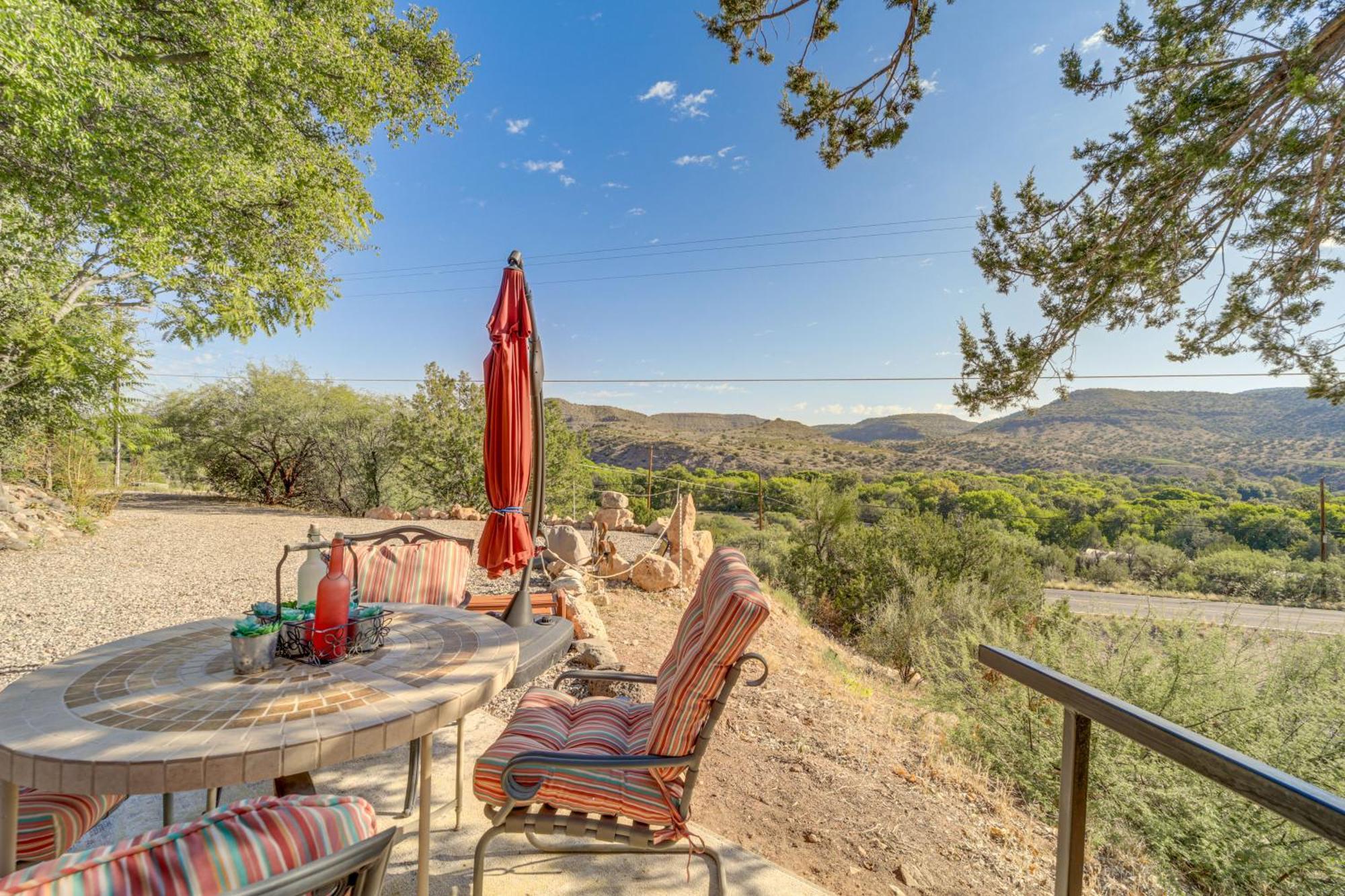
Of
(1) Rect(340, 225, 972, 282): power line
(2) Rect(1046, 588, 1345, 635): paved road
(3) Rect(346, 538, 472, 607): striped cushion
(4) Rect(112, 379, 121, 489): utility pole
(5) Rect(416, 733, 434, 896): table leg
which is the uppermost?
(1) Rect(340, 225, 972, 282): power line

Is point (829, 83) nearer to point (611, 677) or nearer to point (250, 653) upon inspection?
point (611, 677)

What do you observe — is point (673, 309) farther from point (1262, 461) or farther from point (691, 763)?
point (1262, 461)

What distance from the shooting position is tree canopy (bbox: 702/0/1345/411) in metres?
2.92

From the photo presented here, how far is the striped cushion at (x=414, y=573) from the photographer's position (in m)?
2.60

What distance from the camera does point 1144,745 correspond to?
0.98 m

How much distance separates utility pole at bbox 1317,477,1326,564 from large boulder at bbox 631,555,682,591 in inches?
744

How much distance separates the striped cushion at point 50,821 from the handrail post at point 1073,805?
234cm

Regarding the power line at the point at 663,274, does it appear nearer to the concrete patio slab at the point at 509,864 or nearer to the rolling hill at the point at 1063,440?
the rolling hill at the point at 1063,440

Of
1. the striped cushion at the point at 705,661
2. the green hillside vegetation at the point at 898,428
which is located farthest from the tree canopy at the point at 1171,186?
the green hillside vegetation at the point at 898,428

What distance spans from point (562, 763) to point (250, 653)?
0.87 m

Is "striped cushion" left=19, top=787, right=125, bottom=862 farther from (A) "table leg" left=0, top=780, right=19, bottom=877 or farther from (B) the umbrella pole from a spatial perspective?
(B) the umbrella pole

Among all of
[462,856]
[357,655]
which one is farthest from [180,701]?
[462,856]

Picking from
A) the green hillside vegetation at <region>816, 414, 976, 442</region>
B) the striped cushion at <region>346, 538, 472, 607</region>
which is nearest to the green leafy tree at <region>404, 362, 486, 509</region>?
the striped cushion at <region>346, 538, 472, 607</region>

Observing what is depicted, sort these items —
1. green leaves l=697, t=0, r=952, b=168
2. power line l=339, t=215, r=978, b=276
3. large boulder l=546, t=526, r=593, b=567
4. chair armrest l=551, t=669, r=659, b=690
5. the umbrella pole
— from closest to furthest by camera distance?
chair armrest l=551, t=669, r=659, b=690 → the umbrella pole → green leaves l=697, t=0, r=952, b=168 → large boulder l=546, t=526, r=593, b=567 → power line l=339, t=215, r=978, b=276
